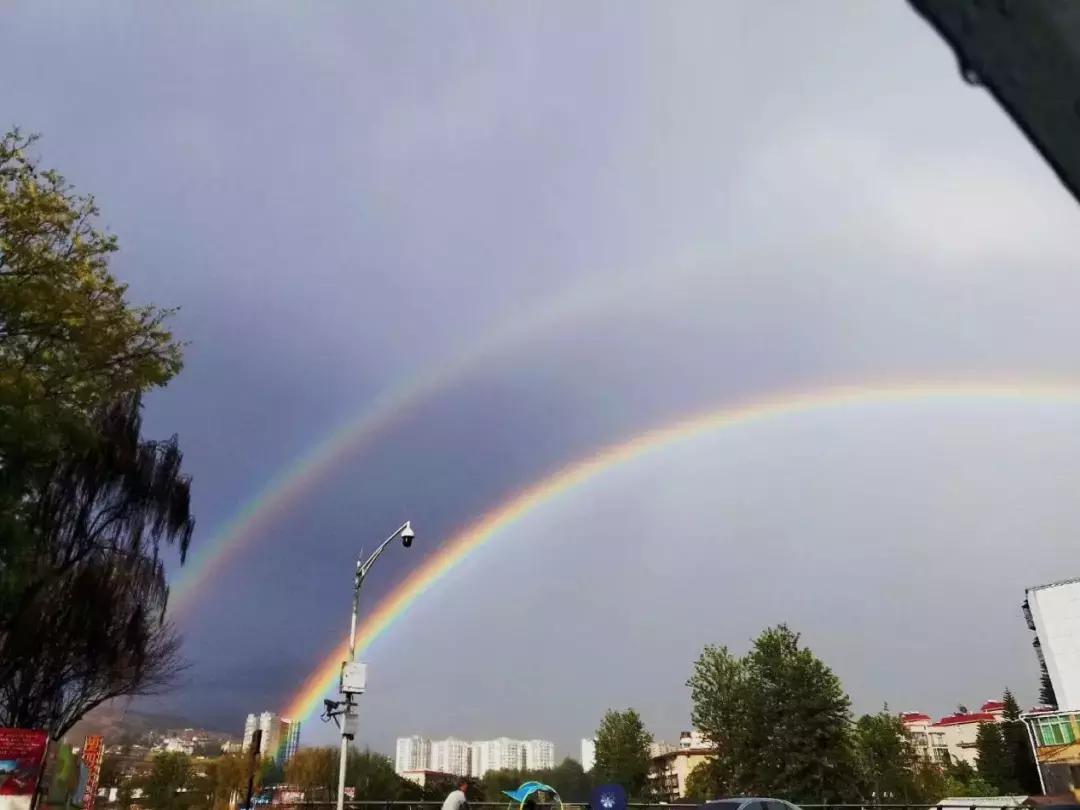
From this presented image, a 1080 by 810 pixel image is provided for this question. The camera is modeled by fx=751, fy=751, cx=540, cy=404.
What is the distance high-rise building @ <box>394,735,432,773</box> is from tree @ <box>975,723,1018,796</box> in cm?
10211

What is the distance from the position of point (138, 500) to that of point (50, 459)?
6.29 m

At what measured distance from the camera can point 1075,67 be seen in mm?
1516

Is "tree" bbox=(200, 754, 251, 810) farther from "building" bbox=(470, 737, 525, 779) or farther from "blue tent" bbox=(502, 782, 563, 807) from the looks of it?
"building" bbox=(470, 737, 525, 779)

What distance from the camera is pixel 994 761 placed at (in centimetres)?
8800

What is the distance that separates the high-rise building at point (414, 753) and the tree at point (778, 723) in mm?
114860

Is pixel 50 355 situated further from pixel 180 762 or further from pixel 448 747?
pixel 448 747

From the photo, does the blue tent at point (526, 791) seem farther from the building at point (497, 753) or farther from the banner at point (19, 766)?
the building at point (497, 753)

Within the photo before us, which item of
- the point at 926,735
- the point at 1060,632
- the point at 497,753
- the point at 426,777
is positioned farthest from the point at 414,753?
the point at 1060,632

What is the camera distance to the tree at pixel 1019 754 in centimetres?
7644

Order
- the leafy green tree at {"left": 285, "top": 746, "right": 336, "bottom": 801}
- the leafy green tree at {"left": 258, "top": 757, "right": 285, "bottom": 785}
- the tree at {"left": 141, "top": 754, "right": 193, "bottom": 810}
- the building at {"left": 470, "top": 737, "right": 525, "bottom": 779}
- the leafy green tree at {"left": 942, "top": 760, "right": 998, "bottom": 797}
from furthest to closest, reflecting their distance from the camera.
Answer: the building at {"left": 470, "top": 737, "right": 525, "bottom": 779} → the tree at {"left": 141, "top": 754, "right": 193, "bottom": 810} → the leafy green tree at {"left": 942, "top": 760, "right": 998, "bottom": 797} → the leafy green tree at {"left": 285, "top": 746, "right": 336, "bottom": 801} → the leafy green tree at {"left": 258, "top": 757, "right": 285, "bottom": 785}

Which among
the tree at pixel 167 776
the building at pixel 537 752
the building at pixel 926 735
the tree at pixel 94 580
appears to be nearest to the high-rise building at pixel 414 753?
the building at pixel 537 752

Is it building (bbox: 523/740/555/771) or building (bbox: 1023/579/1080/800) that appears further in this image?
building (bbox: 523/740/555/771)

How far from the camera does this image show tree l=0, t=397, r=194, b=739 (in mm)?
19406

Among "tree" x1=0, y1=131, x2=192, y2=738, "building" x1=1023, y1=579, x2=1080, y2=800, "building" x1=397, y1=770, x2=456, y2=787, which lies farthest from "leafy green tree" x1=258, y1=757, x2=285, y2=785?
"building" x1=1023, y1=579, x2=1080, y2=800
